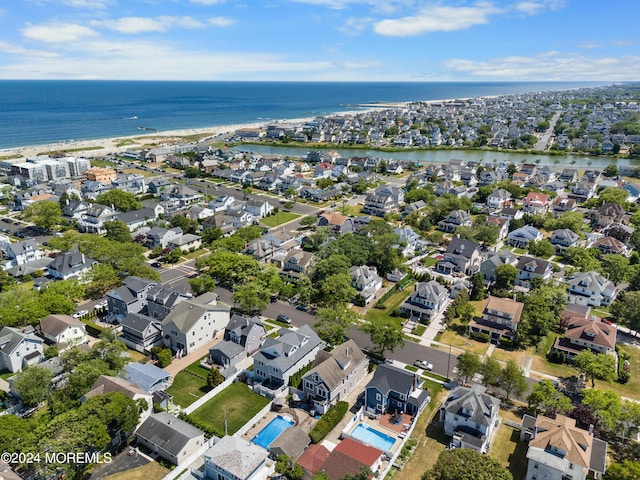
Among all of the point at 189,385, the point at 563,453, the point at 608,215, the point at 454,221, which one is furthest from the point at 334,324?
the point at 608,215

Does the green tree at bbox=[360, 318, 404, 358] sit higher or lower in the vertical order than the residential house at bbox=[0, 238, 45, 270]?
lower

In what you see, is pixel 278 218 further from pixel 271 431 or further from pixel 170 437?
pixel 170 437

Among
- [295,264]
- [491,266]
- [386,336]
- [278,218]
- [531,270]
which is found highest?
[278,218]

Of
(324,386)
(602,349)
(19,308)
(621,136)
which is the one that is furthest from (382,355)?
(621,136)

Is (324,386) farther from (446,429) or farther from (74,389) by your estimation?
(74,389)

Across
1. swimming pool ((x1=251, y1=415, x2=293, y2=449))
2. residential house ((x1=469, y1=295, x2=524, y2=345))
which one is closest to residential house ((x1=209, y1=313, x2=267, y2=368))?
swimming pool ((x1=251, y1=415, x2=293, y2=449))

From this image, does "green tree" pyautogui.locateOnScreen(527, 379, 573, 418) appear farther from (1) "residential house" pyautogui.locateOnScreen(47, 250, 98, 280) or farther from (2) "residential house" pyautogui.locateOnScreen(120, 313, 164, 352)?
(1) "residential house" pyautogui.locateOnScreen(47, 250, 98, 280)
